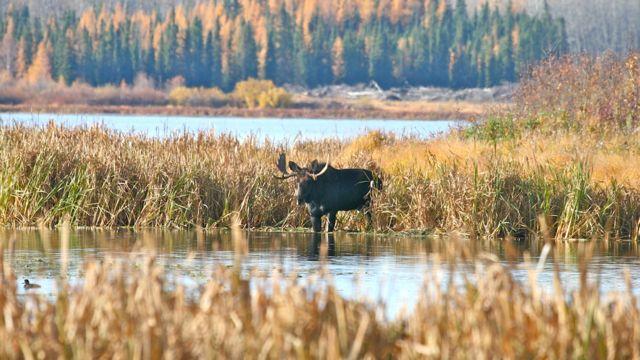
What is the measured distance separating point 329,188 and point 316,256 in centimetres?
218

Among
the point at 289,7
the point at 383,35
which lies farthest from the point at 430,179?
the point at 289,7

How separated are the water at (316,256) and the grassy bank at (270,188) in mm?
600

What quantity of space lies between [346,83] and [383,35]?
11391 mm

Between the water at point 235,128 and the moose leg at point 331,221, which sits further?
the water at point 235,128

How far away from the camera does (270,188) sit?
20.0 metres

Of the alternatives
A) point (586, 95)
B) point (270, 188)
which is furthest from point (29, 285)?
point (586, 95)

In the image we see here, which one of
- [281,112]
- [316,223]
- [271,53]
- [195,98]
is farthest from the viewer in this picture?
[271,53]

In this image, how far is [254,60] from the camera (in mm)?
129875

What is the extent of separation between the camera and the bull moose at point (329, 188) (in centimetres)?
1825

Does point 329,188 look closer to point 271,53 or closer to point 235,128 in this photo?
point 235,128

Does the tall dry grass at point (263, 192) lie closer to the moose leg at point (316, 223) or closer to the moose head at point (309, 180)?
the moose leg at point (316, 223)

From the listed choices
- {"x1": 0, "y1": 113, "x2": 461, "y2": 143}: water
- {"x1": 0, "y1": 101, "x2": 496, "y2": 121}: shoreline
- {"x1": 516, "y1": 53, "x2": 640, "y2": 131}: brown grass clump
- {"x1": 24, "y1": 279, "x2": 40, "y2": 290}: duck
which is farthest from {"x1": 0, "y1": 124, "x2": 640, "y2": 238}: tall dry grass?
{"x1": 0, "y1": 101, "x2": 496, "y2": 121}: shoreline

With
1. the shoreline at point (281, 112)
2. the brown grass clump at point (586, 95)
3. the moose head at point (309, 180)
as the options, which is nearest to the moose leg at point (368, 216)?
the moose head at point (309, 180)

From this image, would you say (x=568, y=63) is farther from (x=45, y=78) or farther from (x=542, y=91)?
(x=45, y=78)
